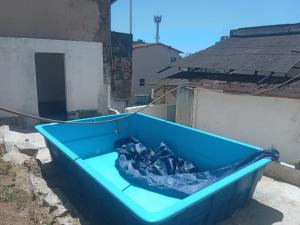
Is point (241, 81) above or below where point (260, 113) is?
above

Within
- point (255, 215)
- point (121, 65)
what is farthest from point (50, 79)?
point (255, 215)

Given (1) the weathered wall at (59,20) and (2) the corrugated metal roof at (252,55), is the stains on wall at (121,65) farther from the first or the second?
(2) the corrugated metal roof at (252,55)

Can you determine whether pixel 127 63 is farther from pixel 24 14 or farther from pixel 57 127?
pixel 57 127

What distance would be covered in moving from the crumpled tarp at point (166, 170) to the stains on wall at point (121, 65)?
29.6 feet

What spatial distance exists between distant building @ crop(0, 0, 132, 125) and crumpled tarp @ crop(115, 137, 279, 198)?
3.04m

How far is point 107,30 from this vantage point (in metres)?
9.89

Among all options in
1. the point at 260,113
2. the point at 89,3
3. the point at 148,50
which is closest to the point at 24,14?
the point at 89,3

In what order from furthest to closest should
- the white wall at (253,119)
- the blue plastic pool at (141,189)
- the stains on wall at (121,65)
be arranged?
the stains on wall at (121,65)
the white wall at (253,119)
the blue plastic pool at (141,189)

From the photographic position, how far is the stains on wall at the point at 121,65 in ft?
48.2

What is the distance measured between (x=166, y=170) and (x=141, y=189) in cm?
69

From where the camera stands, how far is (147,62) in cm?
2425

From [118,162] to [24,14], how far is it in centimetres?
549

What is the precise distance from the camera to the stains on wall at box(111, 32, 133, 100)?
1470 cm

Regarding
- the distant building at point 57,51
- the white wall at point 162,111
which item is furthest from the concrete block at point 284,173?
the distant building at point 57,51
